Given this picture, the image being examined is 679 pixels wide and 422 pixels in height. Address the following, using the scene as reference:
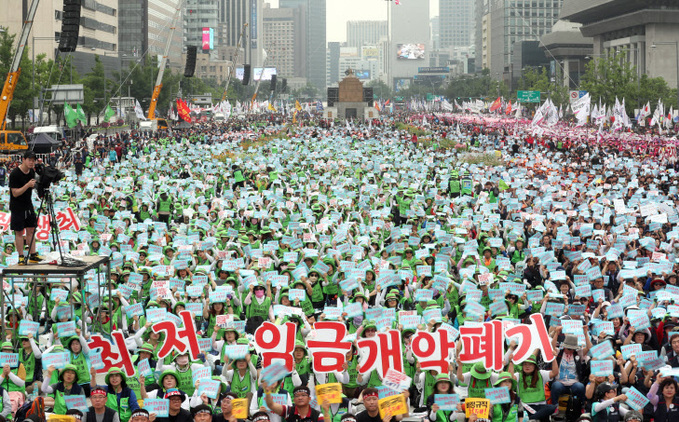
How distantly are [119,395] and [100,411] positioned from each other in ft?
1.76

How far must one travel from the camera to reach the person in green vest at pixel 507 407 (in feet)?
30.5

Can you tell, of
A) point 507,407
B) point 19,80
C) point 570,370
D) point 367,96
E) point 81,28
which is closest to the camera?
point 507,407

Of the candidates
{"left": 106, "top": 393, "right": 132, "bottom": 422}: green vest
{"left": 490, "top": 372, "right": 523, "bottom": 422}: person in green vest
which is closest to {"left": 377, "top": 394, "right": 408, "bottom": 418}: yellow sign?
{"left": 490, "top": 372, "right": 523, "bottom": 422}: person in green vest

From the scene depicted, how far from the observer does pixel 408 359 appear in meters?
10.5

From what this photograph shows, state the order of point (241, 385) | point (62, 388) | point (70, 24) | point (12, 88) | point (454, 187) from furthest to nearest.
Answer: point (12, 88), point (454, 187), point (70, 24), point (241, 385), point (62, 388)

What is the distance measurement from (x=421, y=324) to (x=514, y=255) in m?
6.82

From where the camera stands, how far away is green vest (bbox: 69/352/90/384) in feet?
33.7

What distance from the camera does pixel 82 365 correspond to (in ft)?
33.9

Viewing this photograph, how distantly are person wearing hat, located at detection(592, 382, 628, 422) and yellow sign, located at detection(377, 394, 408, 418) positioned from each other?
7.51ft

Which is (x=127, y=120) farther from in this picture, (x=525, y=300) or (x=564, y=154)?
(x=525, y=300)

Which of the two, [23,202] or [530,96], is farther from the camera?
[530,96]

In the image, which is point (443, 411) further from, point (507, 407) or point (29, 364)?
point (29, 364)

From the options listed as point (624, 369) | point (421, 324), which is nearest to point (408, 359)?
point (421, 324)

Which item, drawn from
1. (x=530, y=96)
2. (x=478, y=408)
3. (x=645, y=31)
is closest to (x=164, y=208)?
(x=478, y=408)
